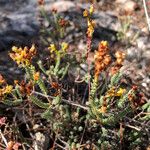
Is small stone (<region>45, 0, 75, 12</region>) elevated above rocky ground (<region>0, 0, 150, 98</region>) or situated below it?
above

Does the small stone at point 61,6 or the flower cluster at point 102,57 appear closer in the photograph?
the flower cluster at point 102,57

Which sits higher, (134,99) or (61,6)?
(61,6)

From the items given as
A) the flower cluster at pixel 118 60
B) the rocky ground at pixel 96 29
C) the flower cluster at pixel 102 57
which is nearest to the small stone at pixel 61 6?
the rocky ground at pixel 96 29

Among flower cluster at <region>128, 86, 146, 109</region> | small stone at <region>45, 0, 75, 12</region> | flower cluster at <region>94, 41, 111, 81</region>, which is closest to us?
flower cluster at <region>94, 41, 111, 81</region>

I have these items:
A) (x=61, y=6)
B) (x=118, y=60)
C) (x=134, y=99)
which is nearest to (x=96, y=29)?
(x=61, y=6)

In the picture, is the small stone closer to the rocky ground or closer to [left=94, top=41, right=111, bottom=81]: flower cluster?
the rocky ground

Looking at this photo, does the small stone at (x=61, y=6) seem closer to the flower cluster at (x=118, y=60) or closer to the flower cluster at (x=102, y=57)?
the flower cluster at (x=118, y=60)

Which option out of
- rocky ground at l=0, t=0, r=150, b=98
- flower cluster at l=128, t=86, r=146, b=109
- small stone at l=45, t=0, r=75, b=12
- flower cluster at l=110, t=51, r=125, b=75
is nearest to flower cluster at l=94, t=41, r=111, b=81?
flower cluster at l=110, t=51, r=125, b=75

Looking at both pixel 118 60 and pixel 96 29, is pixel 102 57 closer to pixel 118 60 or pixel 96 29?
pixel 118 60

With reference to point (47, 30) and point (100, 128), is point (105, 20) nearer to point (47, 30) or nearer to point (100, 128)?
point (47, 30)
